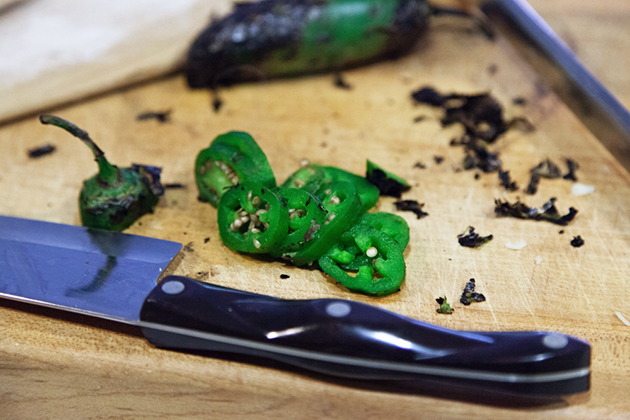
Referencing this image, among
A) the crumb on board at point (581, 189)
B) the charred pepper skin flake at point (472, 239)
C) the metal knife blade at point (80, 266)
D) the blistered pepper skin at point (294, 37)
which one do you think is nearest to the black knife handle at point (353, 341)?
the metal knife blade at point (80, 266)

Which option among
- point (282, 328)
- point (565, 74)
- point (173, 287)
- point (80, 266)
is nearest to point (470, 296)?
point (282, 328)

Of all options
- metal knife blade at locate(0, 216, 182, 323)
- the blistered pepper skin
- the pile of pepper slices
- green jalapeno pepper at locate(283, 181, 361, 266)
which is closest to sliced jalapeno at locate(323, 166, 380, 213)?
the pile of pepper slices

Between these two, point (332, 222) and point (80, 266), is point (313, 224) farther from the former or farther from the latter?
point (80, 266)

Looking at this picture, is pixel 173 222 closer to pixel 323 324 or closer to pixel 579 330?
pixel 323 324

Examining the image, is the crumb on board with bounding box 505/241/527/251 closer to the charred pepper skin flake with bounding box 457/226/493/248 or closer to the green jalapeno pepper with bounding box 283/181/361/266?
the charred pepper skin flake with bounding box 457/226/493/248

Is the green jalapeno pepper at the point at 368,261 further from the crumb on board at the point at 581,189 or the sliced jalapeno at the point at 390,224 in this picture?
the crumb on board at the point at 581,189
